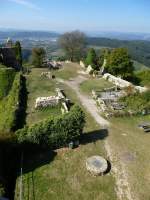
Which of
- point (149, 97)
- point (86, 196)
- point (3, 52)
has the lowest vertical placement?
point (86, 196)

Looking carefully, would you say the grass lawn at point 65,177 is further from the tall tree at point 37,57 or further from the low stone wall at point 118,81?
the tall tree at point 37,57

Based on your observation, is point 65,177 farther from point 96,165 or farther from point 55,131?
point 55,131

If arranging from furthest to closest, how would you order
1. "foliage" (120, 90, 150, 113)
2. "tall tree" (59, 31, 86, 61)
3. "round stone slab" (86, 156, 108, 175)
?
"tall tree" (59, 31, 86, 61)
"foliage" (120, 90, 150, 113)
"round stone slab" (86, 156, 108, 175)

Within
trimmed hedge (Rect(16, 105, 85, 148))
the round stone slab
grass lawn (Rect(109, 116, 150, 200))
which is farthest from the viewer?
trimmed hedge (Rect(16, 105, 85, 148))

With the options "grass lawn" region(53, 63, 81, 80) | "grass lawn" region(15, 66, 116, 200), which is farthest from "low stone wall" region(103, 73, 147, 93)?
"grass lawn" region(15, 66, 116, 200)

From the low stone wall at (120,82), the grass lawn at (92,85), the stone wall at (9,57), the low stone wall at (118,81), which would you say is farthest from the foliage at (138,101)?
the stone wall at (9,57)

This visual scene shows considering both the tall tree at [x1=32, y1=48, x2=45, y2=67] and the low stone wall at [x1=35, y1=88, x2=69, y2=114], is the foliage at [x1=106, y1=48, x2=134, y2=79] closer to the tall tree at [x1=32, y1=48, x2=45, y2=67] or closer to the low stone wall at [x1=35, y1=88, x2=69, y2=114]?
the tall tree at [x1=32, y1=48, x2=45, y2=67]

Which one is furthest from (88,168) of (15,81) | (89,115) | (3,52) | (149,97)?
(3,52)

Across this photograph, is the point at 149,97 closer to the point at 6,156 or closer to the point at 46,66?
the point at 6,156
